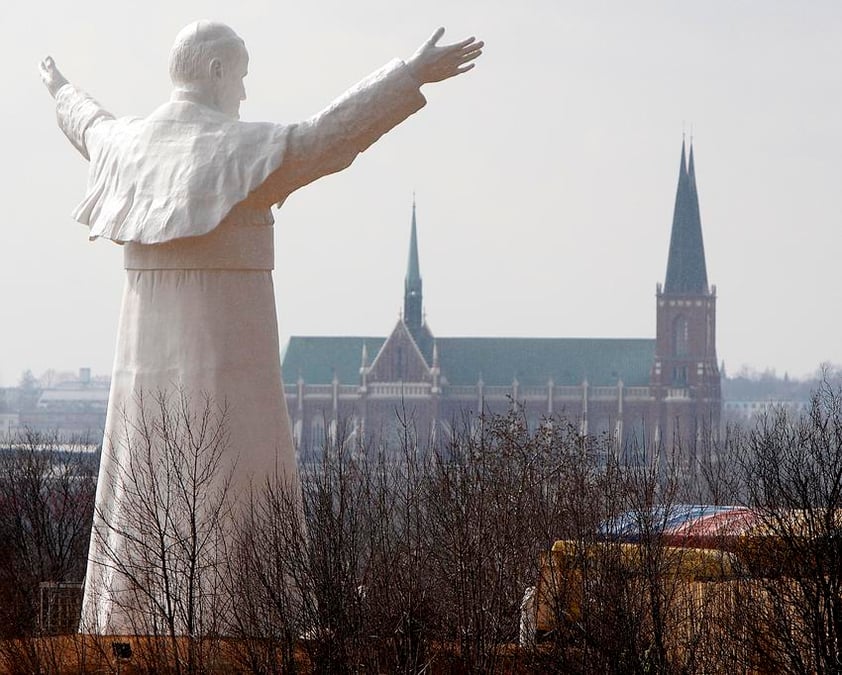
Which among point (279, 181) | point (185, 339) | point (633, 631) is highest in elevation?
point (279, 181)

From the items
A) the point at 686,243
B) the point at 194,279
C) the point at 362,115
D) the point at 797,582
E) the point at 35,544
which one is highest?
the point at 686,243

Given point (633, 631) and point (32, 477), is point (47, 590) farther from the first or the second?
point (32, 477)

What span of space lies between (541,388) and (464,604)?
149 m

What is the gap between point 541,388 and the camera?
16325cm

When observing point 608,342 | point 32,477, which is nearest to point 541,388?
point 608,342

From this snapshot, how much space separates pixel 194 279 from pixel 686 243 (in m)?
147

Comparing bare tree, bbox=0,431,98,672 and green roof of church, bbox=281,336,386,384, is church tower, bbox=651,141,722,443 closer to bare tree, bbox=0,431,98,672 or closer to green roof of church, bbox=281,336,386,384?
green roof of church, bbox=281,336,386,384

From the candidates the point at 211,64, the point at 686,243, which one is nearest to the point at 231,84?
the point at 211,64

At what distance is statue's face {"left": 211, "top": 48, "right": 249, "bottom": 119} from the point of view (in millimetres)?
13992

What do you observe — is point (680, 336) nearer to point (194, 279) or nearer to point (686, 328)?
point (686, 328)

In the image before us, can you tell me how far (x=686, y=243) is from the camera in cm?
15862

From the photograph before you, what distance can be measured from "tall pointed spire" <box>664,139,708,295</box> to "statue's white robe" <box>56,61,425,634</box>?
5578 inches

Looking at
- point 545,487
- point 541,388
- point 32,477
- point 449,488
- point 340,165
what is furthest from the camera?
point 541,388

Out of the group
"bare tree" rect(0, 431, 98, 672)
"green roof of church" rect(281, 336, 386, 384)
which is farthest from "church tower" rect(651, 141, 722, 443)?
"bare tree" rect(0, 431, 98, 672)
